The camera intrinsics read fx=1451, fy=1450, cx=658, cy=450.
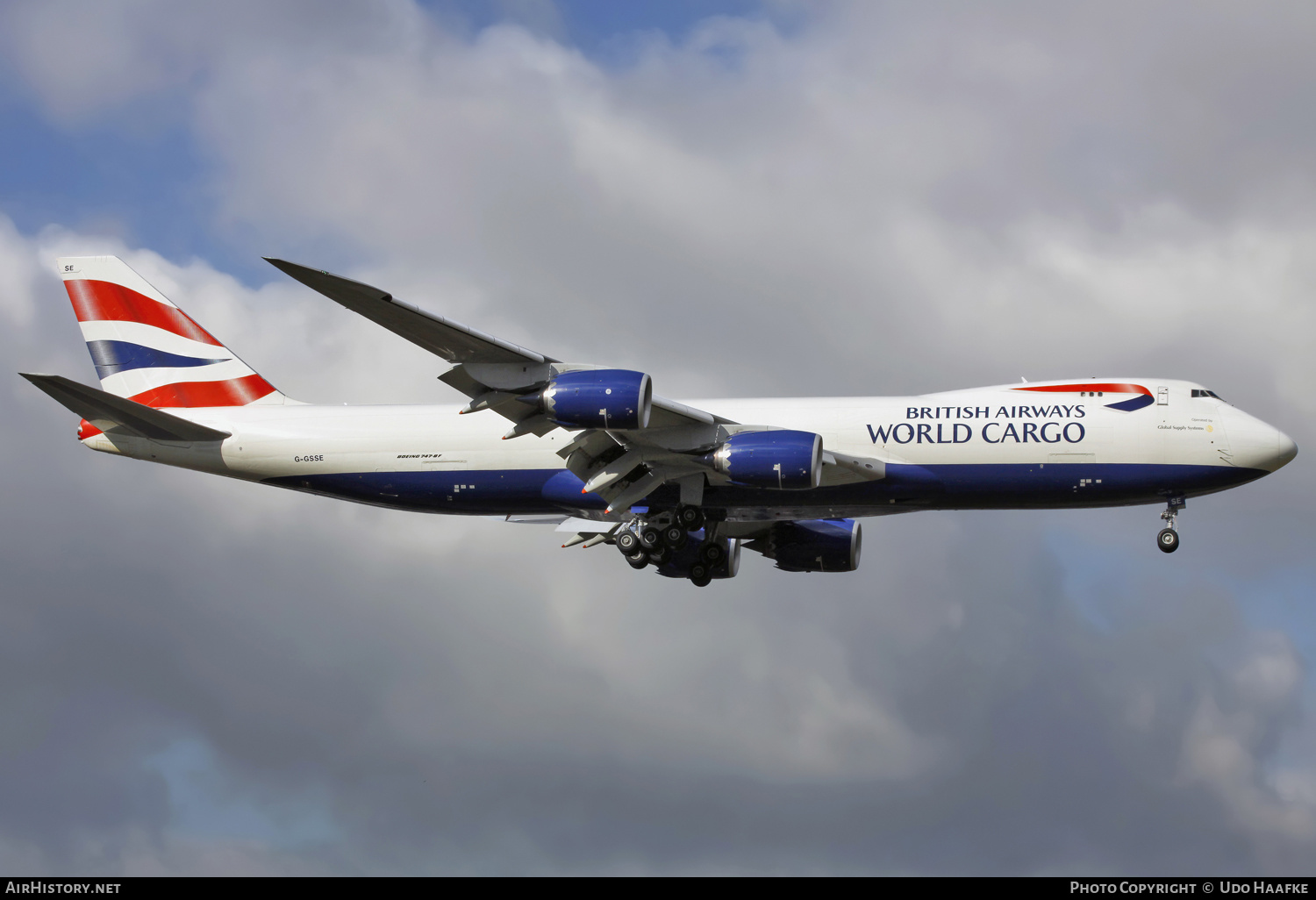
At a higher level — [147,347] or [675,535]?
[147,347]

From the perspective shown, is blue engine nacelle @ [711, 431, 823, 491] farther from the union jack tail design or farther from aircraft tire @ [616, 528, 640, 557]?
the union jack tail design

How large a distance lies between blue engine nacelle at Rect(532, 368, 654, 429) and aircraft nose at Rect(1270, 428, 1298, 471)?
17660mm

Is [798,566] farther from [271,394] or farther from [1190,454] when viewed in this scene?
[271,394]

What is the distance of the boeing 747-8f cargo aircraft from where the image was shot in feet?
123

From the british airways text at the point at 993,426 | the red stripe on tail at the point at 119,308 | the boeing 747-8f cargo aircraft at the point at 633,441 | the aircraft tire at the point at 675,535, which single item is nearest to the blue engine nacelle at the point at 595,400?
the boeing 747-8f cargo aircraft at the point at 633,441

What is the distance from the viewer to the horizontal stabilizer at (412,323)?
104 feet

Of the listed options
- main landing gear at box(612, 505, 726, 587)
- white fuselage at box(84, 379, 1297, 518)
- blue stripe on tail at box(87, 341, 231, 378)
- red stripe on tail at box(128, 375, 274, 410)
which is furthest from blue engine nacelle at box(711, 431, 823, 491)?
blue stripe on tail at box(87, 341, 231, 378)

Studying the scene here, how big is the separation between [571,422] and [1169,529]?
17.1m

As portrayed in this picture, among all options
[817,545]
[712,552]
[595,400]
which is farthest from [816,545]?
[595,400]

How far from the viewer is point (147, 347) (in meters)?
47.7

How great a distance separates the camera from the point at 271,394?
47.4 m

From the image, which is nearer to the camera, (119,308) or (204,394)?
(204,394)

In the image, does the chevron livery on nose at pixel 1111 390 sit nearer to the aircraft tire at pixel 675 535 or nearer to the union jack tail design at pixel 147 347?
the aircraft tire at pixel 675 535

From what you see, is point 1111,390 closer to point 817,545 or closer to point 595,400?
point 817,545
